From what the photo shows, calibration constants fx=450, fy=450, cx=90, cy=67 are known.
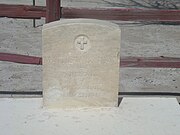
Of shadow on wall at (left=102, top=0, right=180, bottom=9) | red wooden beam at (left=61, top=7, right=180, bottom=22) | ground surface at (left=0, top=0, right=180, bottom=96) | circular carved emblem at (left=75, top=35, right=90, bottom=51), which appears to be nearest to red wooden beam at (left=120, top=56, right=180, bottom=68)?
red wooden beam at (left=61, top=7, right=180, bottom=22)

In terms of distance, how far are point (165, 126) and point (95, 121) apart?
605 mm

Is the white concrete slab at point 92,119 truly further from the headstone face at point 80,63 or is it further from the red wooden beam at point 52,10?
the red wooden beam at point 52,10

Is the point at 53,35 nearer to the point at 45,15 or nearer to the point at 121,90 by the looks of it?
the point at 45,15

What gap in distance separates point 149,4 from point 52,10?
28.4 ft

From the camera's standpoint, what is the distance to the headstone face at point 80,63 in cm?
398

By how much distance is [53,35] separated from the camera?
3.96m

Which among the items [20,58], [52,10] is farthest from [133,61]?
[20,58]

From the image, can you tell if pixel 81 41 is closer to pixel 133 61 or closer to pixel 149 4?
pixel 133 61

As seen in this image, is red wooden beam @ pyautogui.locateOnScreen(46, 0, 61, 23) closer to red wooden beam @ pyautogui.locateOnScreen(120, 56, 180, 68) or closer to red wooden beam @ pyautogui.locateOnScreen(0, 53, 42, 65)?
red wooden beam @ pyautogui.locateOnScreen(0, 53, 42, 65)

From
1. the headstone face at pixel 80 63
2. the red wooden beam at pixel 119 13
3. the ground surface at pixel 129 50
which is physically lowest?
the ground surface at pixel 129 50

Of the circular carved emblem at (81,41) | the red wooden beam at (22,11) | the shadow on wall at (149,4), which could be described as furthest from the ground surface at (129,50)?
the circular carved emblem at (81,41)

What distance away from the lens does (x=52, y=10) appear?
17.4 feet

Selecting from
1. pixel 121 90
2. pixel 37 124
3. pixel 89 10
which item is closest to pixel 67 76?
pixel 37 124

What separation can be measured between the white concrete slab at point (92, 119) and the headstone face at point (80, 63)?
12 centimetres
